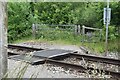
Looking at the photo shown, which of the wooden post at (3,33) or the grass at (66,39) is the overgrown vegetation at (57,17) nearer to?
the grass at (66,39)

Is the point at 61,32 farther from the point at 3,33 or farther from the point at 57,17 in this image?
the point at 3,33

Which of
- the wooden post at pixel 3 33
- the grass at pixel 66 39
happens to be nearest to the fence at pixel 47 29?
the grass at pixel 66 39

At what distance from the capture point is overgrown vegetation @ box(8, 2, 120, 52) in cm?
1105

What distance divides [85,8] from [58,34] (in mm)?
2410

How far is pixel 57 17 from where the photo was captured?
14.2 m

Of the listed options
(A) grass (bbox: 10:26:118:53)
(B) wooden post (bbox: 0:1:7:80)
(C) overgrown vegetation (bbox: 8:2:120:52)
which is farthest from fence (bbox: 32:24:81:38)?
(B) wooden post (bbox: 0:1:7:80)

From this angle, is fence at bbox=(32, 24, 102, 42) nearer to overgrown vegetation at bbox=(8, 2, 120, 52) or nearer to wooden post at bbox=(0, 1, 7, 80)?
overgrown vegetation at bbox=(8, 2, 120, 52)

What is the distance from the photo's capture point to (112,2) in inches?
423

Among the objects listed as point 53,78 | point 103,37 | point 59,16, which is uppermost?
point 59,16

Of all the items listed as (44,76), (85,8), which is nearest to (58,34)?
(85,8)

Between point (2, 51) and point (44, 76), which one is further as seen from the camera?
point (44, 76)

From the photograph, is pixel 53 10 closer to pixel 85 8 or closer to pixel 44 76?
pixel 85 8

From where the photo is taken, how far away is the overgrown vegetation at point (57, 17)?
1105 cm

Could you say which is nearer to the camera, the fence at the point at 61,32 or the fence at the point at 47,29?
the fence at the point at 61,32
